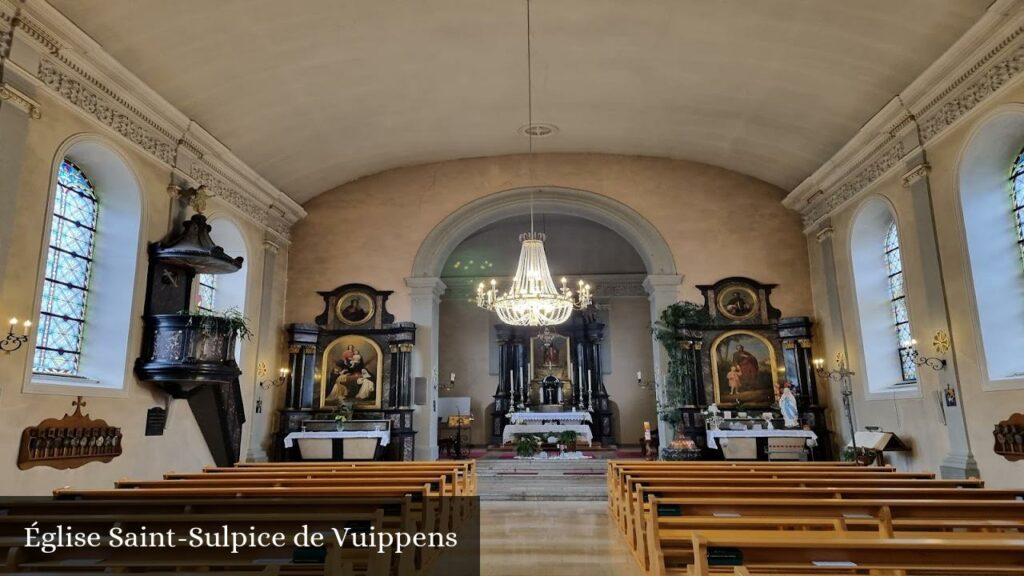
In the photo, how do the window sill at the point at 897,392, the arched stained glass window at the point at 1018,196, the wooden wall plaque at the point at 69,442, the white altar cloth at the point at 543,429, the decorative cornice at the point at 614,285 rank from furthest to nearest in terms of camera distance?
the decorative cornice at the point at 614,285 → the white altar cloth at the point at 543,429 → the window sill at the point at 897,392 → the arched stained glass window at the point at 1018,196 → the wooden wall plaque at the point at 69,442

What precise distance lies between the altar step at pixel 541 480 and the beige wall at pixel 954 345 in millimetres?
4515

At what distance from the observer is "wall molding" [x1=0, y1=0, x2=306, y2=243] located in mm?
6387

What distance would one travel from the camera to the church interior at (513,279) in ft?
14.8

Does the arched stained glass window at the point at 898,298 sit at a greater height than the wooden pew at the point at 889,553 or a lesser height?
greater

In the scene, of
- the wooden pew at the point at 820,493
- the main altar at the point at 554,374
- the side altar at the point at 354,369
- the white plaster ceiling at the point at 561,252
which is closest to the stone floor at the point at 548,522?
the wooden pew at the point at 820,493

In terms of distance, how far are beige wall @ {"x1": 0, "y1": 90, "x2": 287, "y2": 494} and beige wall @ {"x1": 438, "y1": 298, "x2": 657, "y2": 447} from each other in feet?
31.3

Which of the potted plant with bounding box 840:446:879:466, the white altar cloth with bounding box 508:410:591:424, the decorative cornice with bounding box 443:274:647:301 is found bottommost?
the potted plant with bounding box 840:446:879:466

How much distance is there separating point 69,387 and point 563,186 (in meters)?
9.12

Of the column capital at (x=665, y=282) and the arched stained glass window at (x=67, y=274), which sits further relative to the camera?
the column capital at (x=665, y=282)

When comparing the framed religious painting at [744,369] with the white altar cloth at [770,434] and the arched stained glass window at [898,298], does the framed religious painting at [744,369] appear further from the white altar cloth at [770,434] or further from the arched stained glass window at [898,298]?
the arched stained glass window at [898,298]

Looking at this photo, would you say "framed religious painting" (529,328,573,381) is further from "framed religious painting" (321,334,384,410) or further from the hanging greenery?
"framed religious painting" (321,334,384,410)

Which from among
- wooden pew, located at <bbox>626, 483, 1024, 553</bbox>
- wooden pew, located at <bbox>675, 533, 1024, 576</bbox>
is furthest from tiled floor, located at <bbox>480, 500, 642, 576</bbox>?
wooden pew, located at <bbox>675, 533, 1024, 576</bbox>

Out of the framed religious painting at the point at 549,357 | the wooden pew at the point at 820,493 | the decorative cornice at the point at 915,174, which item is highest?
the decorative cornice at the point at 915,174

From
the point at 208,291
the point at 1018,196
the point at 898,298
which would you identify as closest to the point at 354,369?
the point at 208,291
